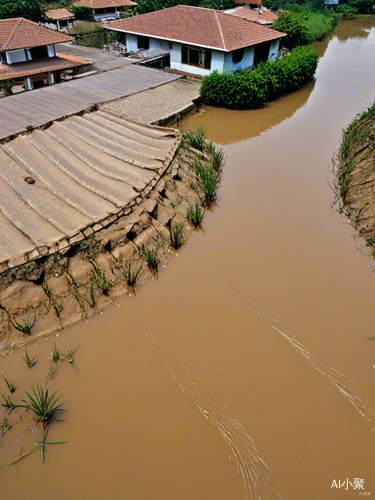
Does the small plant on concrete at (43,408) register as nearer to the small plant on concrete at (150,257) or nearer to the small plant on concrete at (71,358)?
the small plant on concrete at (71,358)

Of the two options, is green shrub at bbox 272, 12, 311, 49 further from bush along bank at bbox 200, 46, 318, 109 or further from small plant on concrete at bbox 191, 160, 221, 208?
small plant on concrete at bbox 191, 160, 221, 208

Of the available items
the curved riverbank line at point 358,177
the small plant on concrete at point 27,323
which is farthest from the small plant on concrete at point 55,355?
the curved riverbank line at point 358,177

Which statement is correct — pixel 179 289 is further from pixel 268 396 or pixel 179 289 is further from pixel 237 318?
pixel 268 396

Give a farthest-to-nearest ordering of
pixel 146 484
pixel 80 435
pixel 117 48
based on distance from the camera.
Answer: pixel 117 48 → pixel 80 435 → pixel 146 484

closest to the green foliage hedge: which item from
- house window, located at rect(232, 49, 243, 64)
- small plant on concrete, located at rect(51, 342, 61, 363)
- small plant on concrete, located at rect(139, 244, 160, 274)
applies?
house window, located at rect(232, 49, 243, 64)

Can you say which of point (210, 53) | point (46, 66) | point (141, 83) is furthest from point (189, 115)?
point (46, 66)

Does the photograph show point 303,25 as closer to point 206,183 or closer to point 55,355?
point 206,183
